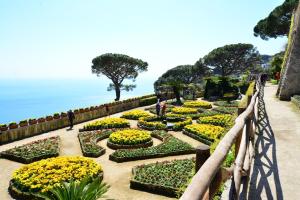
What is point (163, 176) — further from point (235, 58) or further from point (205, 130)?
point (235, 58)

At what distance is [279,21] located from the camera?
5747cm

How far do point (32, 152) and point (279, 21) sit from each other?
52.2 m

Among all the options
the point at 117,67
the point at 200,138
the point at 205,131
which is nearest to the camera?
the point at 200,138

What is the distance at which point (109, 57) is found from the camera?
6744 cm

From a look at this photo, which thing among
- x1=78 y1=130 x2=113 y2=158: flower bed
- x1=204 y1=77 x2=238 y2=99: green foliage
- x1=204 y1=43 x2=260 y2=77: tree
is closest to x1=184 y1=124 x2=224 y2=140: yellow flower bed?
x1=78 y1=130 x2=113 y2=158: flower bed

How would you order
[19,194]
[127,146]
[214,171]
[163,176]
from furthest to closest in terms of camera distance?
[127,146] → [163,176] → [19,194] → [214,171]

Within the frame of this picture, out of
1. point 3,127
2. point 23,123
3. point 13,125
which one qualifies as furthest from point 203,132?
point 3,127

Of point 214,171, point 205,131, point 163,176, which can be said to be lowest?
point 163,176

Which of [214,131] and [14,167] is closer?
[14,167]

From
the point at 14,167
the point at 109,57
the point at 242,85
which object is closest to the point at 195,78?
the point at 109,57

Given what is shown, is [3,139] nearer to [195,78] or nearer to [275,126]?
[275,126]

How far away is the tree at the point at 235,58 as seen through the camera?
78.2 metres

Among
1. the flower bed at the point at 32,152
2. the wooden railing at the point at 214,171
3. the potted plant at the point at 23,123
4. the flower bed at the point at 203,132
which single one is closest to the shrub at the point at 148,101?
the flower bed at the point at 203,132

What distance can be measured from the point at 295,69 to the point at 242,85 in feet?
88.6
